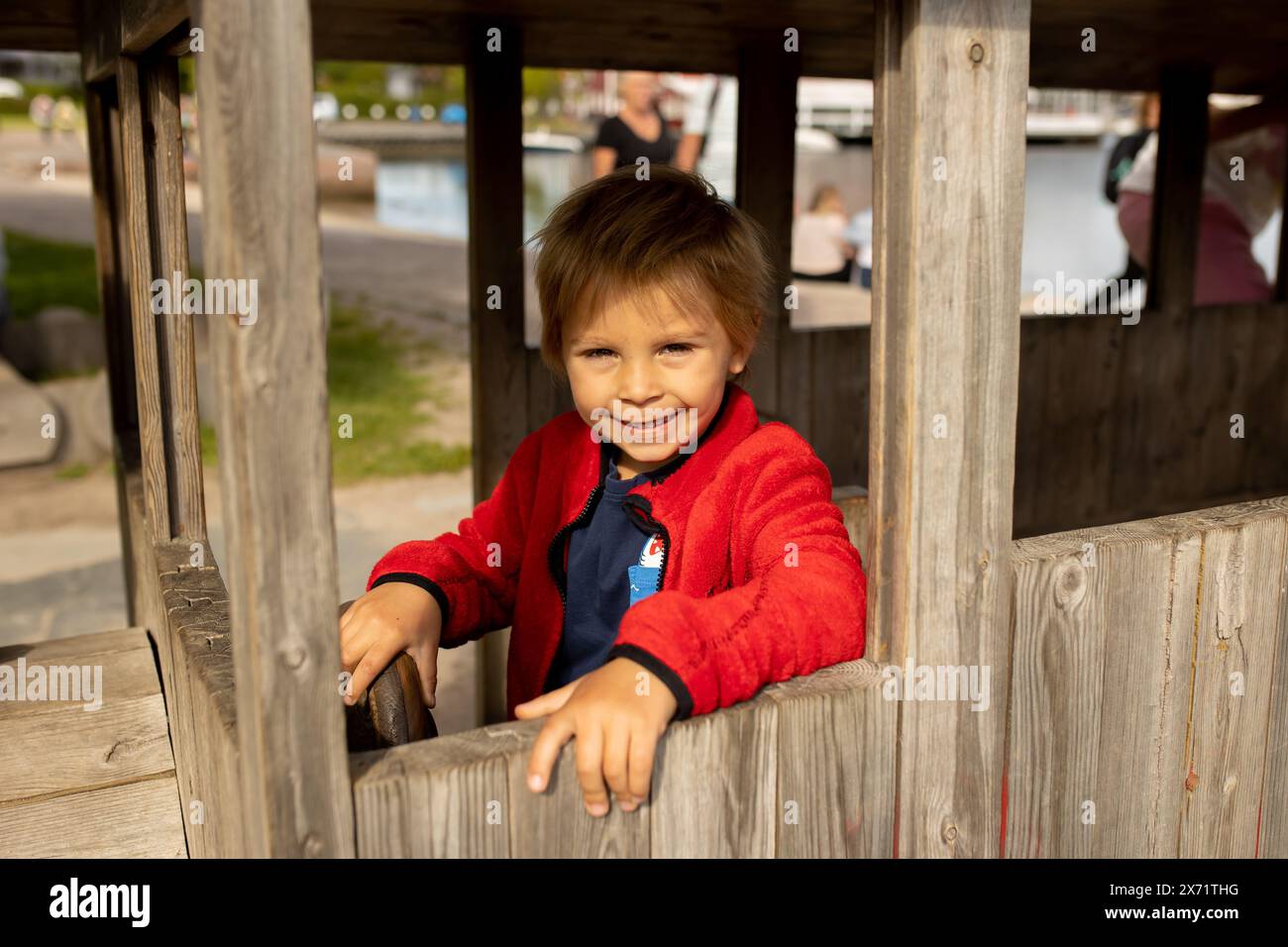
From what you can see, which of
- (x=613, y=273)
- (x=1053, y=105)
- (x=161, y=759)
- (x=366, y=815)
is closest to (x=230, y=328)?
(x=366, y=815)

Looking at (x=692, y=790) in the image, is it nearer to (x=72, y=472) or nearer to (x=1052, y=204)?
(x=72, y=472)

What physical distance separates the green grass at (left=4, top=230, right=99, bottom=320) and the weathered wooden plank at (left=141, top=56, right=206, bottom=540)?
12.5 metres

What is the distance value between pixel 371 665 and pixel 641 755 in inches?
26.2

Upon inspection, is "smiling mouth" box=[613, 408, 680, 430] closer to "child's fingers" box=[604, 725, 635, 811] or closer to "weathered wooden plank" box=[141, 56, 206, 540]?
"child's fingers" box=[604, 725, 635, 811]

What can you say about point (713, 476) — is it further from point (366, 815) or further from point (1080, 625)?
point (366, 815)

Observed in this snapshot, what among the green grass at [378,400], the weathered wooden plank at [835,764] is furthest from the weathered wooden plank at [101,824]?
the green grass at [378,400]

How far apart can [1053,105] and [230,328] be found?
190 ft

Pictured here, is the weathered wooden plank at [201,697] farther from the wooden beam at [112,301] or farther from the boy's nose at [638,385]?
the wooden beam at [112,301]

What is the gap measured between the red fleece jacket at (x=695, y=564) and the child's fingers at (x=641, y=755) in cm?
8

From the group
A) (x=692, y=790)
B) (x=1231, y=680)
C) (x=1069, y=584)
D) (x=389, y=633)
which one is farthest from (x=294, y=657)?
(x=1231, y=680)

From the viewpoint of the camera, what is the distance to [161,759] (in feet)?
9.08

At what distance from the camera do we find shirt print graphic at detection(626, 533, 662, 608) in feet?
7.58

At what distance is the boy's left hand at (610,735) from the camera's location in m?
1.69

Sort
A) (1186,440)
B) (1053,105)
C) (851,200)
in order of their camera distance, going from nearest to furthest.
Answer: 1. (1186,440)
2. (851,200)
3. (1053,105)
